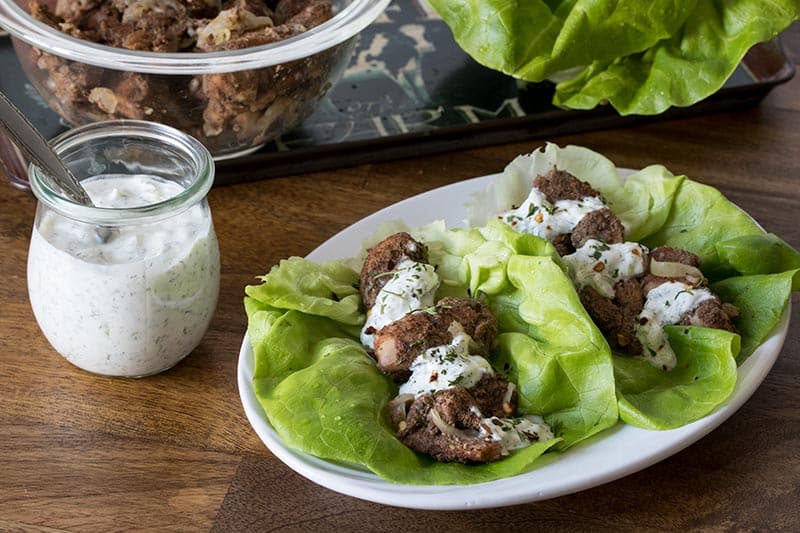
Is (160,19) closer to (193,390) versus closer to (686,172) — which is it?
(193,390)

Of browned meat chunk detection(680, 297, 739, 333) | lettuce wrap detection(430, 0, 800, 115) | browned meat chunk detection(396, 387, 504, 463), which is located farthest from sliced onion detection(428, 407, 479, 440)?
lettuce wrap detection(430, 0, 800, 115)

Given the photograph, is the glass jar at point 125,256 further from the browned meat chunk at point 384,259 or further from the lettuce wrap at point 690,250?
the lettuce wrap at point 690,250

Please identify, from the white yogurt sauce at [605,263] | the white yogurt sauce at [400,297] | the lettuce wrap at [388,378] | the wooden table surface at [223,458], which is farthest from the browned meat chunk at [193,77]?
the white yogurt sauce at [605,263]

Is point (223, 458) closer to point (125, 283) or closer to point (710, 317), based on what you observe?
point (125, 283)

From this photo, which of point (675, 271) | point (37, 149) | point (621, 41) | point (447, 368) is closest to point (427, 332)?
point (447, 368)

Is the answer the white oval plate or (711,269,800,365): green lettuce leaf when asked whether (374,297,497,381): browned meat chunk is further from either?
(711,269,800,365): green lettuce leaf
